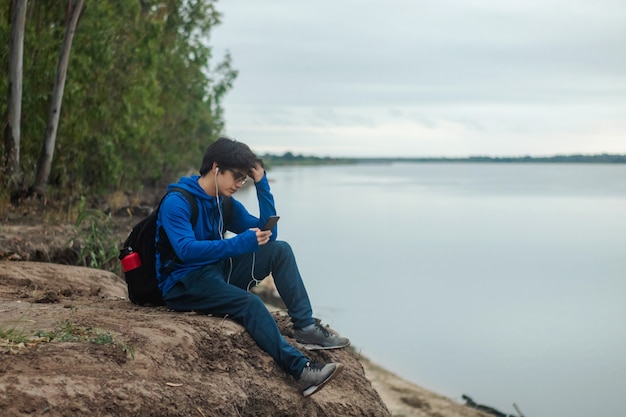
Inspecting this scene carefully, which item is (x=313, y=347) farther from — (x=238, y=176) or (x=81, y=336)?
(x=81, y=336)

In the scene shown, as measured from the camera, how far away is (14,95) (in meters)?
14.5

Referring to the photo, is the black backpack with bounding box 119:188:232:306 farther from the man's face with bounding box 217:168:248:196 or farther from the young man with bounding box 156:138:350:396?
the man's face with bounding box 217:168:248:196

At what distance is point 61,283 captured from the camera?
809cm

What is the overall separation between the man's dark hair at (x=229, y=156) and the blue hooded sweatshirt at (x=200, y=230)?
7.8 inches

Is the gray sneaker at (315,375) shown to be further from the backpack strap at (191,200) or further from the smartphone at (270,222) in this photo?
the backpack strap at (191,200)

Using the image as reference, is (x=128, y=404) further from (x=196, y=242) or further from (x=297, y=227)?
(x=297, y=227)

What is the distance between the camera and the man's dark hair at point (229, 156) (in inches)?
226

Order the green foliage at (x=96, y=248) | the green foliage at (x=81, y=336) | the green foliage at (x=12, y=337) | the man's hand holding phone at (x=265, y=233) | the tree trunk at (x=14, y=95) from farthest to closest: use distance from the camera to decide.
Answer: the tree trunk at (x=14, y=95), the green foliage at (x=96, y=248), the man's hand holding phone at (x=265, y=233), the green foliage at (x=81, y=336), the green foliage at (x=12, y=337)

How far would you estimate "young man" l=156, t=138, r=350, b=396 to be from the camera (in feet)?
18.4

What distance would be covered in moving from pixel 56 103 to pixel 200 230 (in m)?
10.6

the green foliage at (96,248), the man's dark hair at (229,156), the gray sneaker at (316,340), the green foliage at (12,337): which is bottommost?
the green foliage at (96,248)

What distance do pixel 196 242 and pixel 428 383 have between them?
11.1m

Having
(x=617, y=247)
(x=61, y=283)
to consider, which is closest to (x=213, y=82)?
(x=617, y=247)

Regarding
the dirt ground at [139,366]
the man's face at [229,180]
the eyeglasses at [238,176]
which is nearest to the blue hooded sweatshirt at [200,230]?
the man's face at [229,180]
